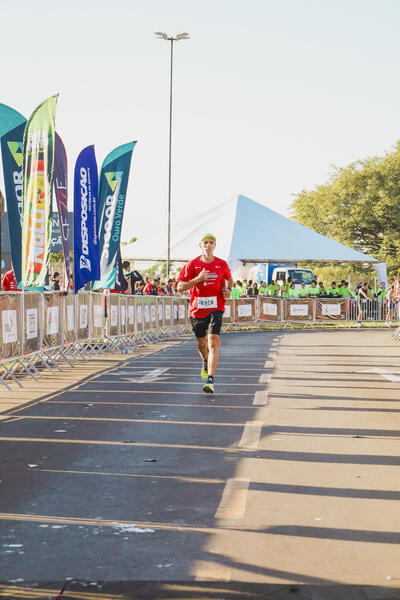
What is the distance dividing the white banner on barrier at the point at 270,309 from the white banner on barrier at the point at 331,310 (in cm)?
228

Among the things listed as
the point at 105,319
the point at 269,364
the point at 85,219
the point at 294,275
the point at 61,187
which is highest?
the point at 61,187

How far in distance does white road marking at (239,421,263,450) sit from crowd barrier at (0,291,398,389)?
15.7 feet

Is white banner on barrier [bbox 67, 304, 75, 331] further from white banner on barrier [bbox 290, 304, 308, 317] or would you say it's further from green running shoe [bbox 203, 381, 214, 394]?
white banner on barrier [bbox 290, 304, 308, 317]

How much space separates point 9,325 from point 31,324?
1183 mm

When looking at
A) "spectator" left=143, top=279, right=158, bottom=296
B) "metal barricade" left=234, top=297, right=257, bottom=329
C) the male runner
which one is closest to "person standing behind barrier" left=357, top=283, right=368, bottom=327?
"metal barricade" left=234, top=297, right=257, bottom=329

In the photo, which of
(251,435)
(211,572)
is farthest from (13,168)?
(211,572)

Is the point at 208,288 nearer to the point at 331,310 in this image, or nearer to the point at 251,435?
the point at 251,435

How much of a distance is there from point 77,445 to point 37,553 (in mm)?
3155

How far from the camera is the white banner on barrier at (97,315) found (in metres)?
18.3

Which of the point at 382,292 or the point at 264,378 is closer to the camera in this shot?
the point at 264,378

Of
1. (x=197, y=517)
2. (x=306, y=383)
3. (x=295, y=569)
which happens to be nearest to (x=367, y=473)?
(x=197, y=517)

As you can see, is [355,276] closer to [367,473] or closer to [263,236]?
[263,236]

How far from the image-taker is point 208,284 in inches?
460

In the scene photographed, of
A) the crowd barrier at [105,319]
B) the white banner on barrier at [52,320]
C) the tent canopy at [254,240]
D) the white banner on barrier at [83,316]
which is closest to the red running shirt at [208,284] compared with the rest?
the crowd barrier at [105,319]
